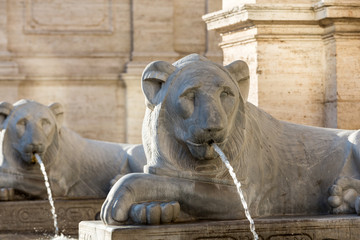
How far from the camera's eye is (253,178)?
5.38 metres

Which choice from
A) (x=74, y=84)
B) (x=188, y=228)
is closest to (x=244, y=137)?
(x=188, y=228)

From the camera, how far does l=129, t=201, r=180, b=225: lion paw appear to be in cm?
484

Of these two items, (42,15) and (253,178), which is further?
(42,15)

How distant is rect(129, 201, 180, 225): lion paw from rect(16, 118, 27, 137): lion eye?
326 cm

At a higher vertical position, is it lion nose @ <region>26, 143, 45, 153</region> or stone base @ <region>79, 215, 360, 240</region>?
lion nose @ <region>26, 143, 45, 153</region>

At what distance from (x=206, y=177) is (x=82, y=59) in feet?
46.1

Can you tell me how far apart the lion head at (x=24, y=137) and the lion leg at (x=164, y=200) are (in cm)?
302

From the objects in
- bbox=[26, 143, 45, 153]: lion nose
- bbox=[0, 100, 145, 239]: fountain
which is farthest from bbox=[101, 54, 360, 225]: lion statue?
bbox=[26, 143, 45, 153]: lion nose

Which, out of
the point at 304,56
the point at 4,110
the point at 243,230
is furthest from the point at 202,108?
the point at 304,56

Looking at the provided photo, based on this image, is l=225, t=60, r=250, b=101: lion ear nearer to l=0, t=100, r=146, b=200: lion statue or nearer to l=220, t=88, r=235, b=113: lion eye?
l=220, t=88, r=235, b=113: lion eye

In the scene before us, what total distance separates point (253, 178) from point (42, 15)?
46.0ft

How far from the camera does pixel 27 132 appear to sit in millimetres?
7961

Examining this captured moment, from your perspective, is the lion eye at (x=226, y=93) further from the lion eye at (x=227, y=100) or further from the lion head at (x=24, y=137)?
the lion head at (x=24, y=137)

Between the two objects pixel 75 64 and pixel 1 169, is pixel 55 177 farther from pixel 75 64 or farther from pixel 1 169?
pixel 75 64
